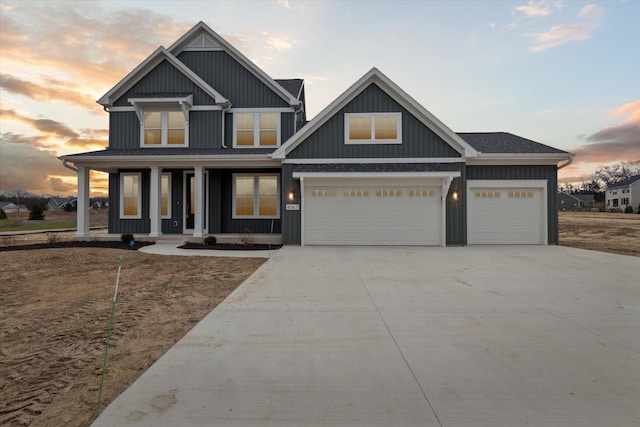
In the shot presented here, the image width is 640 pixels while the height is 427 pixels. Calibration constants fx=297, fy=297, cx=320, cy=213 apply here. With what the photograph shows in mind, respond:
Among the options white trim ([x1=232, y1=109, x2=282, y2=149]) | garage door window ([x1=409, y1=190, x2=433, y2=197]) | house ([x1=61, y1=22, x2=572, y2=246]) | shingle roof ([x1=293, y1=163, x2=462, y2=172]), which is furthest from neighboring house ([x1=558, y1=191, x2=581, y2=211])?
white trim ([x1=232, y1=109, x2=282, y2=149])

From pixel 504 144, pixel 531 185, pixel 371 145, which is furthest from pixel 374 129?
pixel 531 185

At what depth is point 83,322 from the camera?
426cm

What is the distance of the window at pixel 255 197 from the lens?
13.7 m

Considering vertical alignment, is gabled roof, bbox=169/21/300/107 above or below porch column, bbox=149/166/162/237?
above

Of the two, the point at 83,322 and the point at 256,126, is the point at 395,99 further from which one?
the point at 83,322

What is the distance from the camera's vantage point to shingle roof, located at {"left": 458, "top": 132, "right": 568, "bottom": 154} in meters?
12.3

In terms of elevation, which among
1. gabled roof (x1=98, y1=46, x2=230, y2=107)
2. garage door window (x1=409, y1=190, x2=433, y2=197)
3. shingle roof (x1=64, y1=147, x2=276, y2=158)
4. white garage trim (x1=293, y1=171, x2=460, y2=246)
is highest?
gabled roof (x1=98, y1=46, x2=230, y2=107)

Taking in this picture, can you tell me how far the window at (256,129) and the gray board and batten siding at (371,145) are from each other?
2.75 metres

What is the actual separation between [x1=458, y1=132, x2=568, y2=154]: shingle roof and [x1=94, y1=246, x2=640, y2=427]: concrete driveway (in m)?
7.50

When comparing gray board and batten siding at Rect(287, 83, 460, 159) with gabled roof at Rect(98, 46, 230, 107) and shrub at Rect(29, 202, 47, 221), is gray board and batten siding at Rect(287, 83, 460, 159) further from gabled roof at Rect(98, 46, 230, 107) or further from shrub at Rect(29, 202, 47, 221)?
shrub at Rect(29, 202, 47, 221)

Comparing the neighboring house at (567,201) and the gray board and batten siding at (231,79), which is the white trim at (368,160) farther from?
the neighboring house at (567,201)

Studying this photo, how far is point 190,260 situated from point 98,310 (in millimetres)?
4353

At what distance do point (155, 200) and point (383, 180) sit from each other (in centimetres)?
954

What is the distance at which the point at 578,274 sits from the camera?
281 inches
